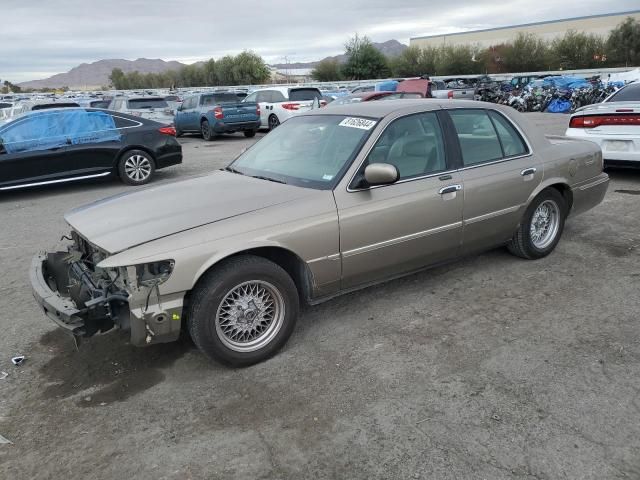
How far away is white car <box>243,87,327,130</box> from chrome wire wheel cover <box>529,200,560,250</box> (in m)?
13.3

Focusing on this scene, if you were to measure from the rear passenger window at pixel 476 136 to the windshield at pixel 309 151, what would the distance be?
89 centimetres

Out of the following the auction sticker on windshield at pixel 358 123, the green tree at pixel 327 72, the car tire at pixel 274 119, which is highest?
the green tree at pixel 327 72

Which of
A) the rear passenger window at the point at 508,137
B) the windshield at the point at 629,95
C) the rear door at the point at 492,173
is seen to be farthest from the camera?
the windshield at the point at 629,95

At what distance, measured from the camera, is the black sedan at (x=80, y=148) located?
30.1 ft

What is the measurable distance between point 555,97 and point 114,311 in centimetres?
2459

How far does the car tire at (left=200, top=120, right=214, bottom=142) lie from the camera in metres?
18.1

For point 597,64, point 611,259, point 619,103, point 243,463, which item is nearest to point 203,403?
point 243,463

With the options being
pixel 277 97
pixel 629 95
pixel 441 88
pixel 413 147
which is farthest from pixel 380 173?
pixel 441 88

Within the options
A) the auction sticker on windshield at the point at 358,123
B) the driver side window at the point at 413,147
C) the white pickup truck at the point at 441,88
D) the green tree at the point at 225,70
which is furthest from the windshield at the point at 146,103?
the green tree at the point at 225,70

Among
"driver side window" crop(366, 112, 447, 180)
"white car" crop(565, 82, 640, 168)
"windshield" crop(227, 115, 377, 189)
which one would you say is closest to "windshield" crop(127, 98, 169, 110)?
"white car" crop(565, 82, 640, 168)

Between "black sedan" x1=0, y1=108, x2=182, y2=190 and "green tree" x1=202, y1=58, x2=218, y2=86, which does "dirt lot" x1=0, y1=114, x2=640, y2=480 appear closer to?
"black sedan" x1=0, y1=108, x2=182, y2=190

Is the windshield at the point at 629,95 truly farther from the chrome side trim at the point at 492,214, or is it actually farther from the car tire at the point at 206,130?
the car tire at the point at 206,130

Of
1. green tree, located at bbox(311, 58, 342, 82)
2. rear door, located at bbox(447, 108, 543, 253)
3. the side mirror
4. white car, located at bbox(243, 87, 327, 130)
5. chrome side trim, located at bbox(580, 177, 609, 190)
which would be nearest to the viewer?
the side mirror

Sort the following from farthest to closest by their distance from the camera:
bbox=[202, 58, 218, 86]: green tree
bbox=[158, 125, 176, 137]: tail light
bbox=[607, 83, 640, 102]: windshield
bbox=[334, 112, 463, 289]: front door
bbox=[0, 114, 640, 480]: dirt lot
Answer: bbox=[202, 58, 218, 86]: green tree, bbox=[158, 125, 176, 137]: tail light, bbox=[607, 83, 640, 102]: windshield, bbox=[334, 112, 463, 289]: front door, bbox=[0, 114, 640, 480]: dirt lot
